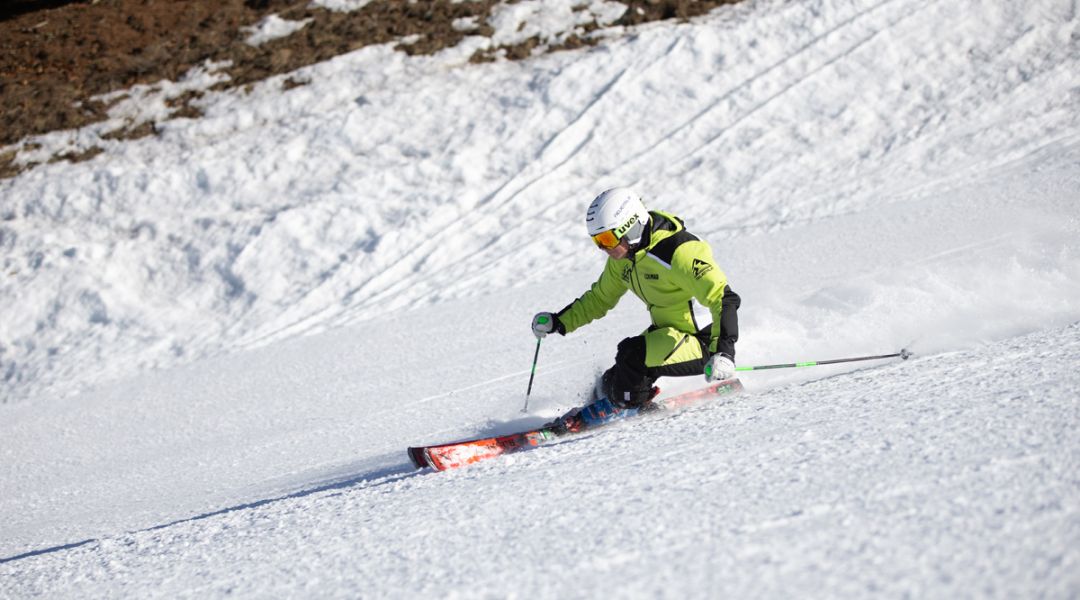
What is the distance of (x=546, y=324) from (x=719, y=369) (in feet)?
5.25

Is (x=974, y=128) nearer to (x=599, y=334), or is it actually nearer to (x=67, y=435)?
(x=599, y=334)

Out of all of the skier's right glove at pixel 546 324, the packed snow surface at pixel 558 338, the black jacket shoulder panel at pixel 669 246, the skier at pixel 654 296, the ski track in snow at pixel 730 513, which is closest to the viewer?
the ski track in snow at pixel 730 513

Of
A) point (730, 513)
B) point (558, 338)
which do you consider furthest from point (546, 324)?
point (730, 513)

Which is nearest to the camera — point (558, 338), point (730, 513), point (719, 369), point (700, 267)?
point (730, 513)

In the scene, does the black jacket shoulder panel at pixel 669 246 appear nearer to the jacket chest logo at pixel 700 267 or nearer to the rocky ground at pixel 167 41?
the jacket chest logo at pixel 700 267

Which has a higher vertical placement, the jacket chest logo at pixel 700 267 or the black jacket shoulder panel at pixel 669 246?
the black jacket shoulder panel at pixel 669 246

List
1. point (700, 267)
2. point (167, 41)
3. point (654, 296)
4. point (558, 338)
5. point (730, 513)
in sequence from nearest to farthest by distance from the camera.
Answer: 1. point (730, 513)
2. point (700, 267)
3. point (654, 296)
4. point (558, 338)
5. point (167, 41)

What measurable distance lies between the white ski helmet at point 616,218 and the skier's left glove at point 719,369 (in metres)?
1.01

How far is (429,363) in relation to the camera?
896cm

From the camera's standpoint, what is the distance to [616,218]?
5891 millimetres

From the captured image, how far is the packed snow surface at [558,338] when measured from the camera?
3617 mm

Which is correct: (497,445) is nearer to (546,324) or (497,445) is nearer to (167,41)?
(546,324)

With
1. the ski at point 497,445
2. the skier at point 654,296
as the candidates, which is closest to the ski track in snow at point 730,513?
the ski at point 497,445

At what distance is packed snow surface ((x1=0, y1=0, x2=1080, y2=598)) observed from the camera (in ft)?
11.9
